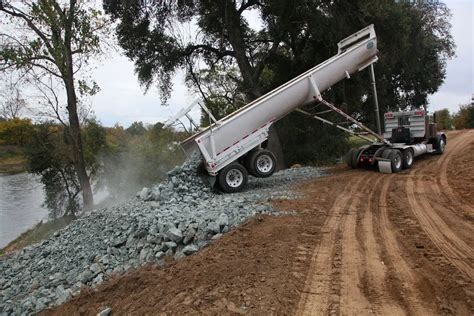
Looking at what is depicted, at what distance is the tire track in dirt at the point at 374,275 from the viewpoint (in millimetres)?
4976

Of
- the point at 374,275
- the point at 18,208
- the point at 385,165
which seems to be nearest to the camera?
the point at 374,275

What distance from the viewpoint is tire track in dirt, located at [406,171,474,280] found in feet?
20.5

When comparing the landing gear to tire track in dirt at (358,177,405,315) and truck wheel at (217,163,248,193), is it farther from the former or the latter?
tire track in dirt at (358,177,405,315)

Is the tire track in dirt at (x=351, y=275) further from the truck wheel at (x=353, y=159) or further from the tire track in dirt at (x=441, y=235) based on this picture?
the truck wheel at (x=353, y=159)

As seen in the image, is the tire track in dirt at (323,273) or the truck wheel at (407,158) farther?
the truck wheel at (407,158)

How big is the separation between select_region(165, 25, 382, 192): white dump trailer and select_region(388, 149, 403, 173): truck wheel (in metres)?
3.54

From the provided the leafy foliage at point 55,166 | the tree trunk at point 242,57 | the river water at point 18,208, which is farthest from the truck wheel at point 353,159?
the river water at point 18,208

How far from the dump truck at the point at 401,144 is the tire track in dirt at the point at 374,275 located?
7023mm

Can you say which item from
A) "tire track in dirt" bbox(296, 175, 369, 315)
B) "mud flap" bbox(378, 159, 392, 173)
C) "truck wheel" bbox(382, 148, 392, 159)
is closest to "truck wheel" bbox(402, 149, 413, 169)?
"truck wheel" bbox(382, 148, 392, 159)

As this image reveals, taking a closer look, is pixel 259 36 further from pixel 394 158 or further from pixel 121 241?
pixel 121 241

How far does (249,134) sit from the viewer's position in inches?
479

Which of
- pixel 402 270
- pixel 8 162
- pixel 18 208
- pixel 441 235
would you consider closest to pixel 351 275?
pixel 402 270

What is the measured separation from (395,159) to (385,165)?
46cm

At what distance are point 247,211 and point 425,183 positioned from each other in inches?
259
